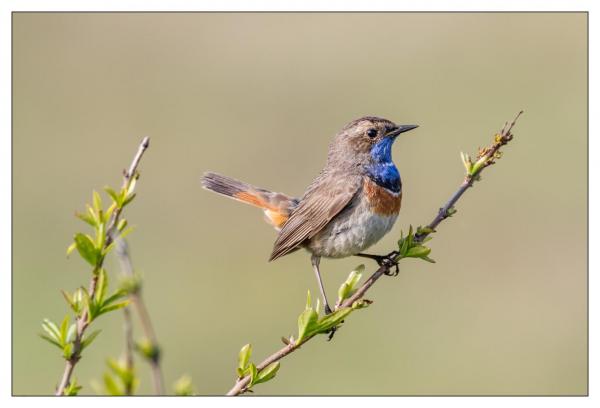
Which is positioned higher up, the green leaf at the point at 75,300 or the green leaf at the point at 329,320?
the green leaf at the point at 75,300

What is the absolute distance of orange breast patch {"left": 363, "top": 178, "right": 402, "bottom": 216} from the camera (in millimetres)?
5613

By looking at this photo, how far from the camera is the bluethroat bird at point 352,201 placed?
5.62 meters

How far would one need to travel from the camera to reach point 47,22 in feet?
64.8

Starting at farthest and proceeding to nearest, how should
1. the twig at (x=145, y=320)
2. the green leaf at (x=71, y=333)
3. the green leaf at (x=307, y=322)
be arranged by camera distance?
the green leaf at (x=307, y=322) → the green leaf at (x=71, y=333) → the twig at (x=145, y=320)

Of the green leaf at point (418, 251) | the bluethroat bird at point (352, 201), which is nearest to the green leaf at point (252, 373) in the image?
the green leaf at point (418, 251)

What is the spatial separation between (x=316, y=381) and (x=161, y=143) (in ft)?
27.5

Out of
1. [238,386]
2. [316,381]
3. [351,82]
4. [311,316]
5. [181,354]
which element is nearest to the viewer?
[238,386]

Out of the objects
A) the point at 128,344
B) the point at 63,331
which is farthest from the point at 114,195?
the point at 128,344

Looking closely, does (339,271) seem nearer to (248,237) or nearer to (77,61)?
(248,237)

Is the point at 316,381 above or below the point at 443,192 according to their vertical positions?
below

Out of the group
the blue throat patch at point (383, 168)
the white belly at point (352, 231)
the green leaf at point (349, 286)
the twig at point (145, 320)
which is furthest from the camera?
the blue throat patch at point (383, 168)

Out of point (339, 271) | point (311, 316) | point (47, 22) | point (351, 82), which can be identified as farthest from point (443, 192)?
point (311, 316)

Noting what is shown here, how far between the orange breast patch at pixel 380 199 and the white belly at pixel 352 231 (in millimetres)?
35

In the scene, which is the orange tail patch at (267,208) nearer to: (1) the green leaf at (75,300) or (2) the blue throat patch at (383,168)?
(2) the blue throat patch at (383,168)
